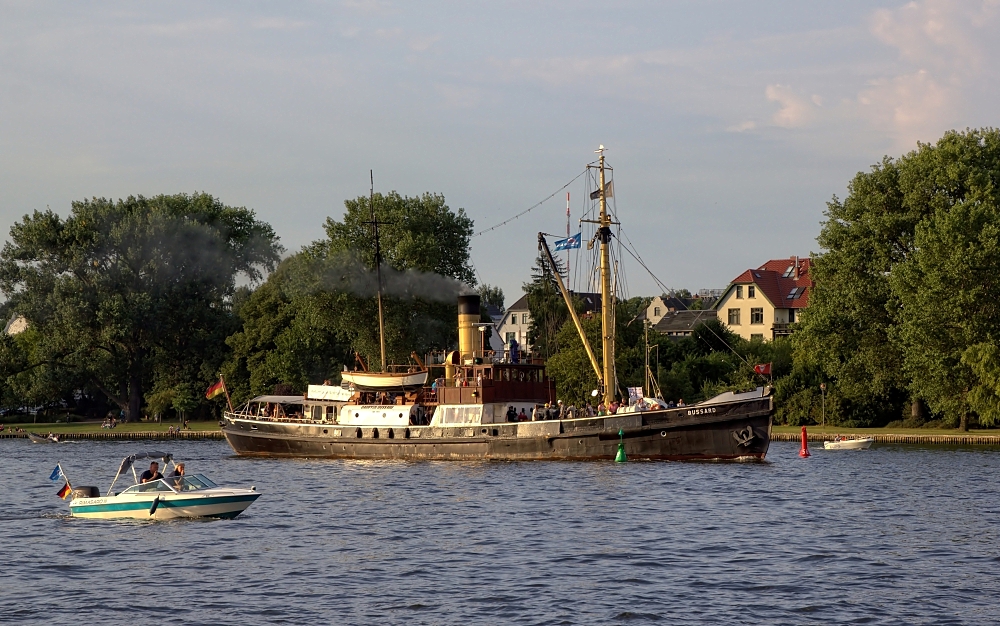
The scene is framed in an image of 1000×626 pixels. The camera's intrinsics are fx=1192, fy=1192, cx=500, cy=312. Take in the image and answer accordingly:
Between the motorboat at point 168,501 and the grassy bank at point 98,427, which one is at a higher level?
the grassy bank at point 98,427

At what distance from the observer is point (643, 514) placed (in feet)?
143

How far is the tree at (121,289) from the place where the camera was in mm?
111438

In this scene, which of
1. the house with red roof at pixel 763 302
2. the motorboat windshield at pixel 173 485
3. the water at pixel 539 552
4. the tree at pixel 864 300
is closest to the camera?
the water at pixel 539 552

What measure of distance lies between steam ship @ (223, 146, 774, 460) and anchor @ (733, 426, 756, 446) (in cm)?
5

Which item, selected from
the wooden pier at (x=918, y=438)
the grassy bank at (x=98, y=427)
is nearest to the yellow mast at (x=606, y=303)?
the wooden pier at (x=918, y=438)

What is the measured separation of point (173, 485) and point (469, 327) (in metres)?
33.2

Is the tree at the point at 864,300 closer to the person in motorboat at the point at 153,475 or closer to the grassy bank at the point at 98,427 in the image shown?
the grassy bank at the point at 98,427

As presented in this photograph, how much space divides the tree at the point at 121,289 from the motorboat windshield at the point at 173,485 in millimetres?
72584

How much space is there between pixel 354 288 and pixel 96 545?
244 ft

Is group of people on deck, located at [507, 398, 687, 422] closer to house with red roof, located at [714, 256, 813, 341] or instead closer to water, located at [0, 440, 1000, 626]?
water, located at [0, 440, 1000, 626]

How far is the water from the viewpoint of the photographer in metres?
27.7

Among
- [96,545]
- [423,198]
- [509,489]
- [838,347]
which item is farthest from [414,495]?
[423,198]

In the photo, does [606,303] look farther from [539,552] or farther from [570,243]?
[539,552]

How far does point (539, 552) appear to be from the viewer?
35594mm
